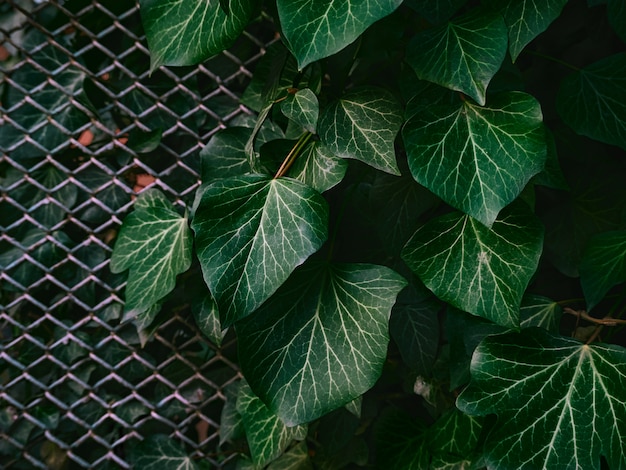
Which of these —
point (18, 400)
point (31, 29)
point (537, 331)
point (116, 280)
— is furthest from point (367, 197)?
point (18, 400)

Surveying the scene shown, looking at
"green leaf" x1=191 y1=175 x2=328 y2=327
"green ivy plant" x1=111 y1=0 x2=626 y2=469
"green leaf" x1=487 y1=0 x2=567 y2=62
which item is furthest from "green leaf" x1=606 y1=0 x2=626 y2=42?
"green leaf" x1=191 y1=175 x2=328 y2=327

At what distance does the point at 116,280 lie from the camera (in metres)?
1.43

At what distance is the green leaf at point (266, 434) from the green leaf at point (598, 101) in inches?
26.1

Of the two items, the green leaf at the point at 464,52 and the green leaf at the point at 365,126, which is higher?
the green leaf at the point at 464,52

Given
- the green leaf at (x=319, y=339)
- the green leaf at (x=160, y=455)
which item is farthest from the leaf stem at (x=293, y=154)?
the green leaf at (x=160, y=455)

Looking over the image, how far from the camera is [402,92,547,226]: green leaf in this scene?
35.2 inches

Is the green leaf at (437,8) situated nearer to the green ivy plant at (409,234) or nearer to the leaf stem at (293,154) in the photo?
the green ivy plant at (409,234)

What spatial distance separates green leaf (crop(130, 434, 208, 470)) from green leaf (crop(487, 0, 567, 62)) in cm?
97

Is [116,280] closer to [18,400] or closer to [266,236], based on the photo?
[18,400]

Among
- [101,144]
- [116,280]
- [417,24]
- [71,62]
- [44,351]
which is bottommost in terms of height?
[44,351]

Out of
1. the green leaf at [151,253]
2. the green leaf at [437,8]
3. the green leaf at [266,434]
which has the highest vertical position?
the green leaf at [437,8]

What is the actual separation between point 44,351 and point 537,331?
981 millimetres

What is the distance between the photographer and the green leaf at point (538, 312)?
3.54ft

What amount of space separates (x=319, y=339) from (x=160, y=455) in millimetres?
574
